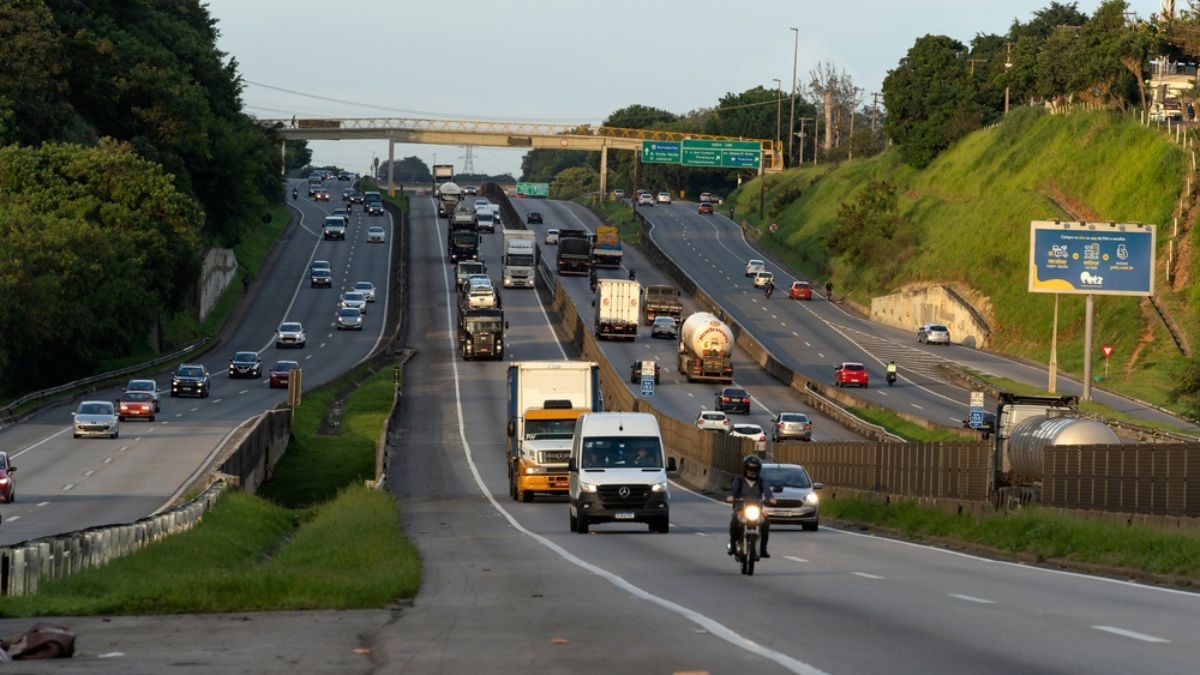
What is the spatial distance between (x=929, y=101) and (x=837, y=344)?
1941 inches

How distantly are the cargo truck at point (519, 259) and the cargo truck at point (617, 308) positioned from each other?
23.5m

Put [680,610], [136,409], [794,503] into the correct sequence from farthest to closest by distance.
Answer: [136,409] < [794,503] < [680,610]

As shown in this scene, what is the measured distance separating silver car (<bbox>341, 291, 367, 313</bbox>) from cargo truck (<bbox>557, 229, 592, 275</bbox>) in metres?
17.3

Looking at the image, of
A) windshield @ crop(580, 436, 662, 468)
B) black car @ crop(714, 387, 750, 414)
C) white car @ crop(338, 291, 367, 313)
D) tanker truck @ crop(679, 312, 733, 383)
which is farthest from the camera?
white car @ crop(338, 291, 367, 313)

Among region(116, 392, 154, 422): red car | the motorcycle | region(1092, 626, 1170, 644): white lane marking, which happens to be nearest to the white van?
the motorcycle

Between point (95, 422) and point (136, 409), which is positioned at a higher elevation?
point (95, 422)

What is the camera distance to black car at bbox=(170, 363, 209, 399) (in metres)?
80.4

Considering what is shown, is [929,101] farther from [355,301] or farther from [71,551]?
[71,551]

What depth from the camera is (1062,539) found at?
26.7 metres

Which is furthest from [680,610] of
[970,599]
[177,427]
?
[177,427]

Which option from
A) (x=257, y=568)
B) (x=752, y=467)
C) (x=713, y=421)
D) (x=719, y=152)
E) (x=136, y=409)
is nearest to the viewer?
(x=752, y=467)

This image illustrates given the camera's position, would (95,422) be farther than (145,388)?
No

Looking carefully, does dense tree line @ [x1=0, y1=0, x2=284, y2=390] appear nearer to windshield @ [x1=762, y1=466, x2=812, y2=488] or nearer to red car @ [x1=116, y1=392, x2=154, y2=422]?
red car @ [x1=116, y1=392, x2=154, y2=422]

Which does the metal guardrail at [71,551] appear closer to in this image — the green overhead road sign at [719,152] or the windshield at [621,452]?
the windshield at [621,452]
